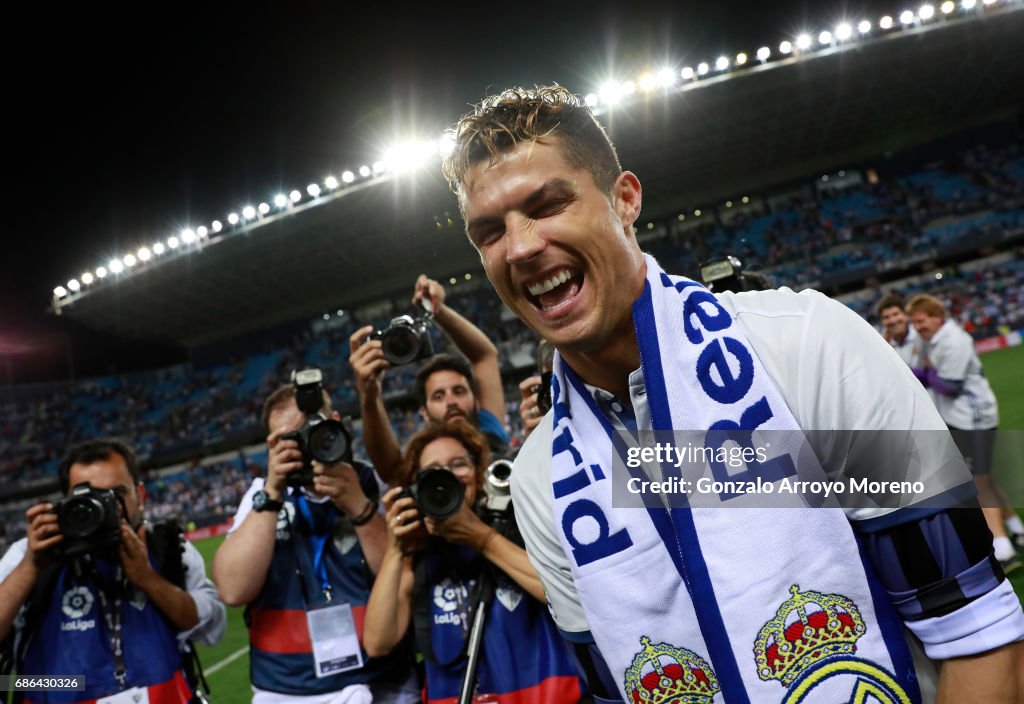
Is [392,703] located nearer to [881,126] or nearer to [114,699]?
[114,699]

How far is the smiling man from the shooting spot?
962 millimetres

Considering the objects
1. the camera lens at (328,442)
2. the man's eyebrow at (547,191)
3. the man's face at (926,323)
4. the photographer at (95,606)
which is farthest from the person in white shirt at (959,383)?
the photographer at (95,606)

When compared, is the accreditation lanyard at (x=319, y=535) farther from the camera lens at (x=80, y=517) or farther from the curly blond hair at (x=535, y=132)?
the curly blond hair at (x=535, y=132)

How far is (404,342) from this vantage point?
2732 millimetres

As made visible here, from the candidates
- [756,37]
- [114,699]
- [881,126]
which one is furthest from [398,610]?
[881,126]

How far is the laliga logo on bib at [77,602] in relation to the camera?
8.60 ft

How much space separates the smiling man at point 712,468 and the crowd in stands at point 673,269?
2177 cm

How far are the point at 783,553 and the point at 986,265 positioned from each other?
103 feet

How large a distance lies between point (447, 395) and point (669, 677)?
2.29m

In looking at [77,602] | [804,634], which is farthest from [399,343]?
[804,634]

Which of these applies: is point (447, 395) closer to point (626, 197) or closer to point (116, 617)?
point (116, 617)

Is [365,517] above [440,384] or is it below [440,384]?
below

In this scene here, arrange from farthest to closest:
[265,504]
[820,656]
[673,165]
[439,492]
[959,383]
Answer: [673,165] < [959,383] < [265,504] < [439,492] < [820,656]

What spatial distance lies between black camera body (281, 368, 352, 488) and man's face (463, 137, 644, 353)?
1.48m
